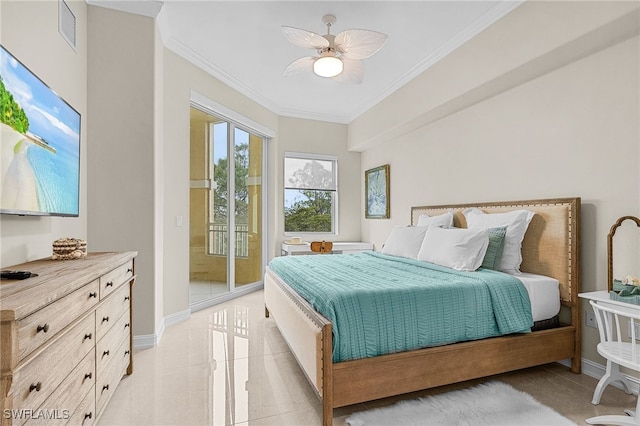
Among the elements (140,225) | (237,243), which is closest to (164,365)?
(140,225)

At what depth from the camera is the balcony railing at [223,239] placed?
173 inches

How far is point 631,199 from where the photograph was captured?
2.22 metres

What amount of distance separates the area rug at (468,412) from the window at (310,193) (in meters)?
3.97

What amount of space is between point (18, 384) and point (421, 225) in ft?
11.4

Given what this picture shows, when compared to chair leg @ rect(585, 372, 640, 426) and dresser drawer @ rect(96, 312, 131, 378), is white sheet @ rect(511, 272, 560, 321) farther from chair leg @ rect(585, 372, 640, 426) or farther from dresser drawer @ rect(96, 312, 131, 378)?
dresser drawer @ rect(96, 312, 131, 378)

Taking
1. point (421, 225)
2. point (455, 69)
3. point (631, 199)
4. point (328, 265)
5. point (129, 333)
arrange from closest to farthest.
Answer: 1. point (631, 199)
2. point (129, 333)
3. point (328, 265)
4. point (455, 69)
5. point (421, 225)

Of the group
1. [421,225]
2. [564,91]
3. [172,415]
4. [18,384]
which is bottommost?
[172,415]

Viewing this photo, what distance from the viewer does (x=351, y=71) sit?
10.6ft

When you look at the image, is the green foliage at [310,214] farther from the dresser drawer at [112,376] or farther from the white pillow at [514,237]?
the dresser drawer at [112,376]

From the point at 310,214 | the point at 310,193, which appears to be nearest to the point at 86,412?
the point at 310,214

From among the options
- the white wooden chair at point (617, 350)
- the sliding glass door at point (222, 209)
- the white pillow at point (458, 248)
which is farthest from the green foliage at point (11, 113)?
the white wooden chair at point (617, 350)

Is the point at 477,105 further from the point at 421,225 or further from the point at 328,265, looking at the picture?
the point at 328,265

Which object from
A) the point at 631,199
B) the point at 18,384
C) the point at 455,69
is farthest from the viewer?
the point at 455,69

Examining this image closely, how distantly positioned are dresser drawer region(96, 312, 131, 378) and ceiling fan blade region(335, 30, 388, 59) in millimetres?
2606
